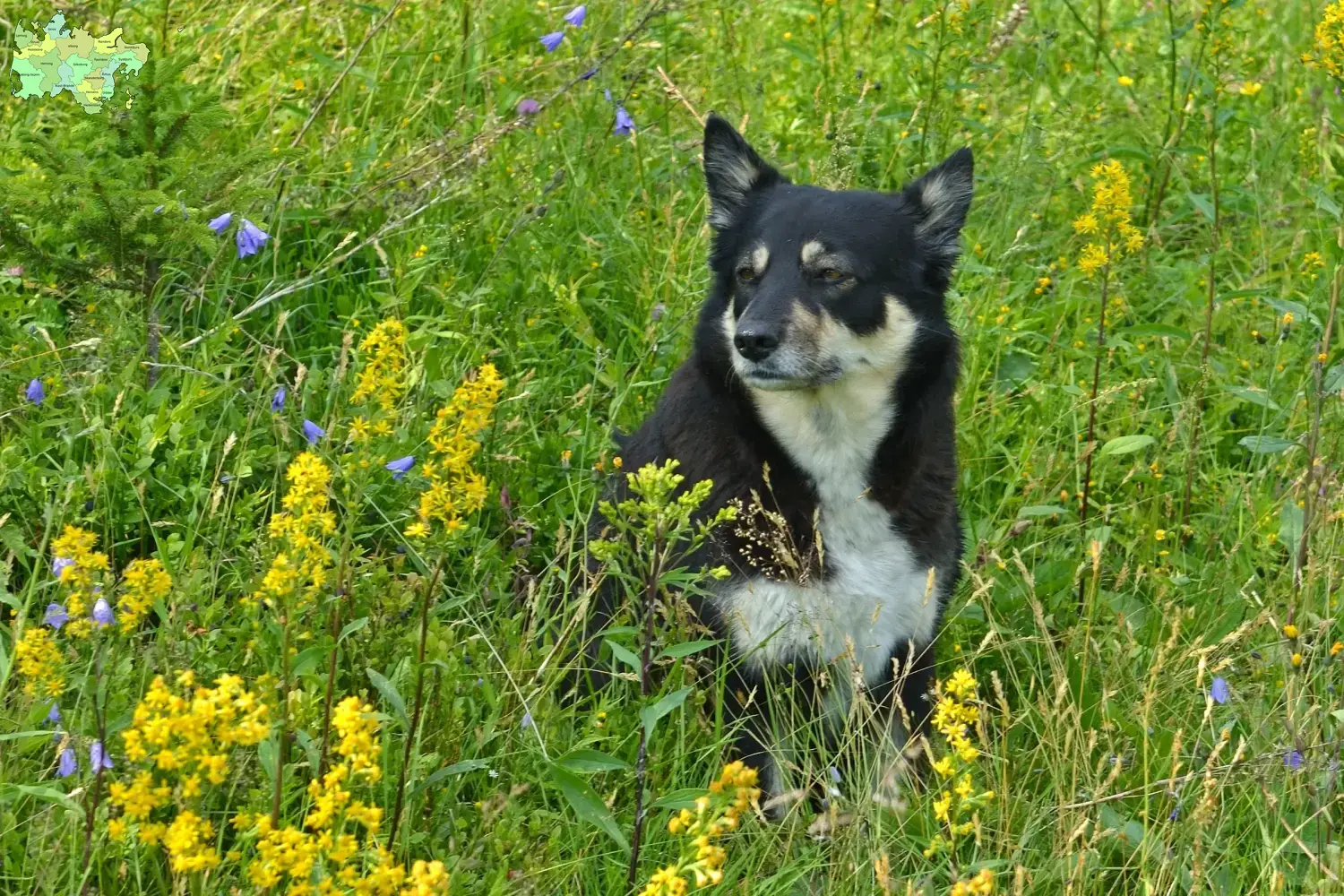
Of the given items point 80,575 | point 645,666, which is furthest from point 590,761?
point 80,575

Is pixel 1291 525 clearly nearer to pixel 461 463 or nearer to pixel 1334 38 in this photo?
pixel 1334 38

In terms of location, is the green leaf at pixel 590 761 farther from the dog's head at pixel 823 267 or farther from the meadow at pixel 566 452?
the dog's head at pixel 823 267

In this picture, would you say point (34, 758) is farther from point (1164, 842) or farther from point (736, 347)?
point (1164, 842)

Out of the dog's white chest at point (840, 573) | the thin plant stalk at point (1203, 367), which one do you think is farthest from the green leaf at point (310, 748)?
the thin plant stalk at point (1203, 367)

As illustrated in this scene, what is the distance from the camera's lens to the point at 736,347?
336 centimetres

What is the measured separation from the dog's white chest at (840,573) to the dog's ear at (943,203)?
1.38 ft

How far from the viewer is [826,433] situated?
138 inches

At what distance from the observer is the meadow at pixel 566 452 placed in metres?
2.29

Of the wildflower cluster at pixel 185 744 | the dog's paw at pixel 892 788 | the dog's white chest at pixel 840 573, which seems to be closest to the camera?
the wildflower cluster at pixel 185 744

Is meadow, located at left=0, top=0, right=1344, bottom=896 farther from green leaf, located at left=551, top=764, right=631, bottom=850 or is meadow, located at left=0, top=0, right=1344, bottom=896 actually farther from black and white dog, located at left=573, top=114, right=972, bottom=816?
black and white dog, located at left=573, top=114, right=972, bottom=816

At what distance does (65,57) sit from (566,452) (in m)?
1.81

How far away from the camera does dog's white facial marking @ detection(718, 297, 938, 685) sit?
10.7 ft

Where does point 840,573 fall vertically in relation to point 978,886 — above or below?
above

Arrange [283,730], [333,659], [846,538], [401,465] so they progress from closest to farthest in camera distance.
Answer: [283,730] < [333,659] < [401,465] < [846,538]
